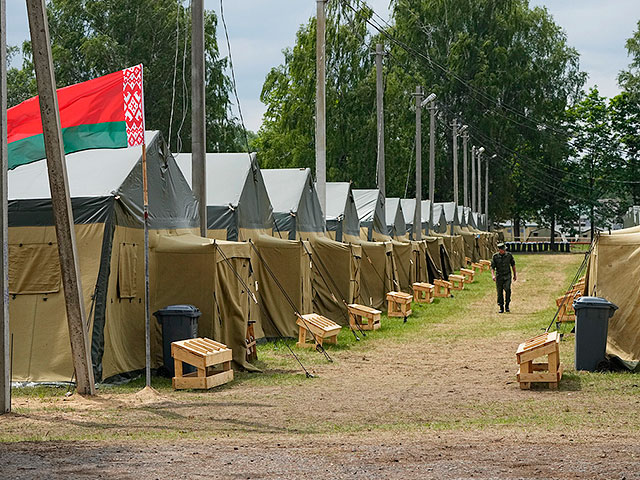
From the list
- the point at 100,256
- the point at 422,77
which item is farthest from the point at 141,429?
the point at 422,77

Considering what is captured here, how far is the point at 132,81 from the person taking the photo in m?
12.2

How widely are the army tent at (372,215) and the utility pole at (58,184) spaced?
1769 cm

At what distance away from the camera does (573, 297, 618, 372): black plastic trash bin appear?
43.6ft

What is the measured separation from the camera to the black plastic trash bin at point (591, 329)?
13.3 metres

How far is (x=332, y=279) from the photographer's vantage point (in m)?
21.3

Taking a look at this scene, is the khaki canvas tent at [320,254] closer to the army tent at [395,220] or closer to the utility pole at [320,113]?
the utility pole at [320,113]

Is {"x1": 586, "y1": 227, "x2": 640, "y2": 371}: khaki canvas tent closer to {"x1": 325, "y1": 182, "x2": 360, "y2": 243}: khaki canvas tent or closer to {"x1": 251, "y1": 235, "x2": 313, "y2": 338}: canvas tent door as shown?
{"x1": 251, "y1": 235, "x2": 313, "y2": 338}: canvas tent door

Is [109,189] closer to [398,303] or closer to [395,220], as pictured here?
[398,303]

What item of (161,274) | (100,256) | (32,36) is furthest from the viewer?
(161,274)

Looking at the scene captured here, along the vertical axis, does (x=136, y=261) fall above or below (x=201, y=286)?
above

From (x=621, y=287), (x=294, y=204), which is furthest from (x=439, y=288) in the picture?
(x=621, y=287)

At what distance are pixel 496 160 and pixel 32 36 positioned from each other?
58.4 meters

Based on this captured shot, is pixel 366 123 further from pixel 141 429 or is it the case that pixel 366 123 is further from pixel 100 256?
pixel 141 429

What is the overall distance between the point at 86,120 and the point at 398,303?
12242 millimetres
